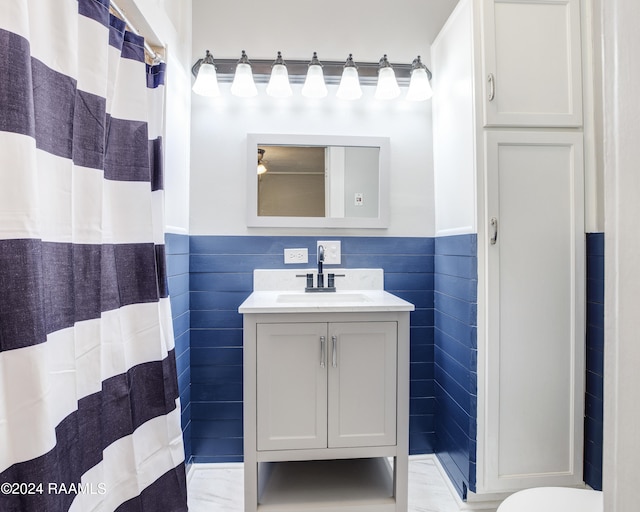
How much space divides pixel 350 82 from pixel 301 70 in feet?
0.88

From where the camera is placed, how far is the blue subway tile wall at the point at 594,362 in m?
1.46

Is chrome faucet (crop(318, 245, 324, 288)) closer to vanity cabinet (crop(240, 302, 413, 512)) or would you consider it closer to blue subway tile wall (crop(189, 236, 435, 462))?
blue subway tile wall (crop(189, 236, 435, 462))

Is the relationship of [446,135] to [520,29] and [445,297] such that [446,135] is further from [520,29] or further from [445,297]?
[445,297]

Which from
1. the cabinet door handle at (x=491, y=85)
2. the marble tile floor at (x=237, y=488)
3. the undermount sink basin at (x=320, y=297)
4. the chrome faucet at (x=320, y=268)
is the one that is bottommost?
the marble tile floor at (x=237, y=488)

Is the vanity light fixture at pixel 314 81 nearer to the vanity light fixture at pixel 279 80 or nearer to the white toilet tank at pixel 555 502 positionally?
the vanity light fixture at pixel 279 80

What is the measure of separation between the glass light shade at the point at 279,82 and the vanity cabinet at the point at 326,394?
3.70 ft

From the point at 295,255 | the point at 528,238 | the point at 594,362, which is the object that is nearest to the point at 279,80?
the point at 295,255

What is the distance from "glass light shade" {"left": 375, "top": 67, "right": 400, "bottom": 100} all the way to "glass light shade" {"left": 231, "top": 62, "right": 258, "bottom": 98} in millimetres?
653

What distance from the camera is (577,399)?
152 cm

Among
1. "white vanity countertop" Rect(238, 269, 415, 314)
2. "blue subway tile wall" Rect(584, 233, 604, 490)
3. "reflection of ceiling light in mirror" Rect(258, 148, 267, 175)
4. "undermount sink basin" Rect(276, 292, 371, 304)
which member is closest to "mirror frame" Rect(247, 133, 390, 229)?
"reflection of ceiling light in mirror" Rect(258, 148, 267, 175)

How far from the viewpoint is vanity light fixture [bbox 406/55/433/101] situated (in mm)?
1885

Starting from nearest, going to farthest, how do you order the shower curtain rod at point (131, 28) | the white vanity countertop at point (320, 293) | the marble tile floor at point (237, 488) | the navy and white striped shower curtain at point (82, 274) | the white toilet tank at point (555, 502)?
the navy and white striped shower curtain at point (82, 274) < the white toilet tank at point (555, 502) < the shower curtain rod at point (131, 28) < the marble tile floor at point (237, 488) < the white vanity countertop at point (320, 293)

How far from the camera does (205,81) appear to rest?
183cm

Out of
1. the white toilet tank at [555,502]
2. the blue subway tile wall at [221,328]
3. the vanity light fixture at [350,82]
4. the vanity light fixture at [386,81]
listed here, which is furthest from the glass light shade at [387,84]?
the white toilet tank at [555,502]
